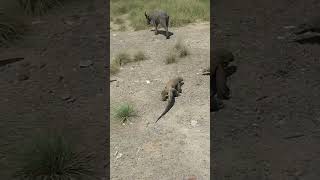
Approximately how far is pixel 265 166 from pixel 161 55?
158 inches

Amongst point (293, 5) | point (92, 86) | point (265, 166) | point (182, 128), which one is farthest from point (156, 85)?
point (293, 5)

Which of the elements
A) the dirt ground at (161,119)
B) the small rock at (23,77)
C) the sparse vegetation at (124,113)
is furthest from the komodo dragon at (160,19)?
the sparse vegetation at (124,113)

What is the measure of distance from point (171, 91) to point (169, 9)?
14.5ft

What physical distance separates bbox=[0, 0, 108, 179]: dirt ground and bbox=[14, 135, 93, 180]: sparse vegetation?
181mm

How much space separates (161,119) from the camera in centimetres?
719

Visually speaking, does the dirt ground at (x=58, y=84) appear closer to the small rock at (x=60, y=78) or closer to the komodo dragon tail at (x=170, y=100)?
the small rock at (x=60, y=78)

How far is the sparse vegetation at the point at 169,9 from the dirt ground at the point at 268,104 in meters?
0.76

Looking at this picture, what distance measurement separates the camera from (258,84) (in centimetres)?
784

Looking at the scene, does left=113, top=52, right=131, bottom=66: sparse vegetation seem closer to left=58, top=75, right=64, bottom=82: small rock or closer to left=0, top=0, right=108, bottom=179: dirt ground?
left=0, top=0, right=108, bottom=179: dirt ground

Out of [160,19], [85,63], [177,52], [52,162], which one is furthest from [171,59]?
[52,162]

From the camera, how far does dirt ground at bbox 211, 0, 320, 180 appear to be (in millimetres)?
5965

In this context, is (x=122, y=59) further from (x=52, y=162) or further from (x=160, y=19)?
(x=52, y=162)

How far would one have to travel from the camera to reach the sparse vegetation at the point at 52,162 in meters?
5.75

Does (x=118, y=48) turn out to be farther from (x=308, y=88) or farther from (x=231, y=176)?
(x=231, y=176)
